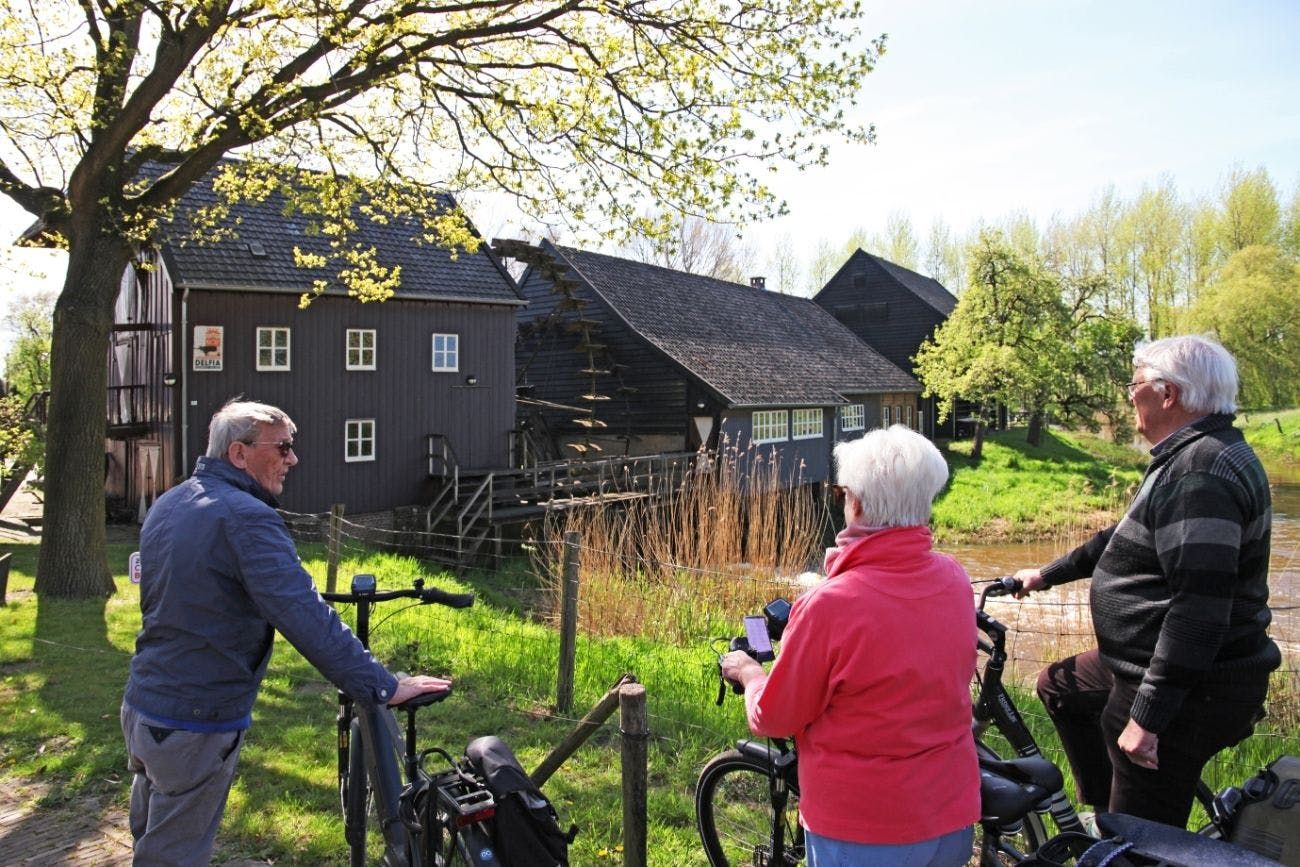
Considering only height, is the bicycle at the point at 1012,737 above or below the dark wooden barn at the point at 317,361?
below

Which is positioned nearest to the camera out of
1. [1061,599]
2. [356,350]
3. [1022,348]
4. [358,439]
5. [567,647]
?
[567,647]

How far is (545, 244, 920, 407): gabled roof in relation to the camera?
24.8 metres

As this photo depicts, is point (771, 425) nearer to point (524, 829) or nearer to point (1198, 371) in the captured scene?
point (1198, 371)

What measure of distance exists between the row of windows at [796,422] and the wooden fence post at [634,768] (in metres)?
18.9

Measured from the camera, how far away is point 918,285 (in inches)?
1678

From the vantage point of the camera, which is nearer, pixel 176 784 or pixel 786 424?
pixel 176 784

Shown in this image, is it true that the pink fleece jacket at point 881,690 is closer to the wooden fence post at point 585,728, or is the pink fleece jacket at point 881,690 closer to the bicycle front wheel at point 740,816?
the bicycle front wheel at point 740,816

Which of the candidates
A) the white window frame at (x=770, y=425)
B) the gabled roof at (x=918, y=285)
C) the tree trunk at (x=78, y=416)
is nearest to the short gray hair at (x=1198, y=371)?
the tree trunk at (x=78, y=416)

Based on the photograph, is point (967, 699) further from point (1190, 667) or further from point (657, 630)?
point (657, 630)

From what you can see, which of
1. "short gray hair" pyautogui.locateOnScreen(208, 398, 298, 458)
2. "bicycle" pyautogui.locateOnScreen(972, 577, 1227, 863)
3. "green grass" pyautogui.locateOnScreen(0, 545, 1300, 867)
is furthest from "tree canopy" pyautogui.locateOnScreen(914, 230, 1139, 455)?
"short gray hair" pyautogui.locateOnScreen(208, 398, 298, 458)

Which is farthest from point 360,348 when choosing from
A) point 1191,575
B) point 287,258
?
point 1191,575

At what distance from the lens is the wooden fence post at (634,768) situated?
333 centimetres

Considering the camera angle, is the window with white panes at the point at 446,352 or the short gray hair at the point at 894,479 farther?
the window with white panes at the point at 446,352

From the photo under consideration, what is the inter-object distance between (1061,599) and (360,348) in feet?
47.6
